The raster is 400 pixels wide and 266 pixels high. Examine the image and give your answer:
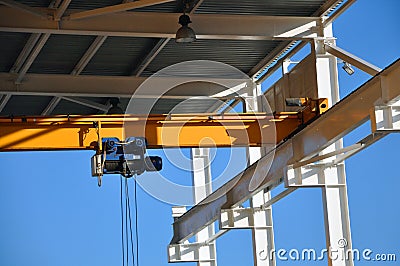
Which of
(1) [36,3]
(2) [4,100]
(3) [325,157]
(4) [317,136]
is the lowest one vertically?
(3) [325,157]

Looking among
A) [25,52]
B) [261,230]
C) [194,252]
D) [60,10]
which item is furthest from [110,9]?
[194,252]

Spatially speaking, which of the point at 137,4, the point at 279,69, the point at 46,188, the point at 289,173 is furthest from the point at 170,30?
the point at 46,188

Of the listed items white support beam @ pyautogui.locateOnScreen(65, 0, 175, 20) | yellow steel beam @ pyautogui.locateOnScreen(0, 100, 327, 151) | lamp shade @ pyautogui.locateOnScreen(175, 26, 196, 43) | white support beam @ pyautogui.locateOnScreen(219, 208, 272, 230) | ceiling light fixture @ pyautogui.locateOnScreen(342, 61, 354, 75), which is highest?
white support beam @ pyautogui.locateOnScreen(65, 0, 175, 20)

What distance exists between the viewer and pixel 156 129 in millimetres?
23328

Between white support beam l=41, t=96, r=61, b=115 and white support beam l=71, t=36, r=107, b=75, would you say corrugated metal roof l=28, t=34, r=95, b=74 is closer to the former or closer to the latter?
white support beam l=71, t=36, r=107, b=75

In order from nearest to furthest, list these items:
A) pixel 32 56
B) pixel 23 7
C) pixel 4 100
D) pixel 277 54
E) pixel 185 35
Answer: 1. pixel 185 35
2. pixel 23 7
3. pixel 32 56
4. pixel 277 54
5. pixel 4 100

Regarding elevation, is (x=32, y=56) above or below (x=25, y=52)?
below

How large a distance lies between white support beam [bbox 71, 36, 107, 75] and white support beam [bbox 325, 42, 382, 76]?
5.77 m

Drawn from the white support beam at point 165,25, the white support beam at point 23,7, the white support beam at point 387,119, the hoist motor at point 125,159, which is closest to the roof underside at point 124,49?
the white support beam at point 165,25

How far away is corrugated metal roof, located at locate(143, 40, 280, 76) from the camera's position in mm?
28328

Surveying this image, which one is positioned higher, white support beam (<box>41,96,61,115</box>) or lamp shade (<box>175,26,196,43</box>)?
white support beam (<box>41,96,61,115</box>)

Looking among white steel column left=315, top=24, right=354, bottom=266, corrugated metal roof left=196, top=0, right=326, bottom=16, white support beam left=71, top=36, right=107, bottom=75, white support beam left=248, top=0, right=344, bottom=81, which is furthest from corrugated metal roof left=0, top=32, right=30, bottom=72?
white steel column left=315, top=24, right=354, bottom=266

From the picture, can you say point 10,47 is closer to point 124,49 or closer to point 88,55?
point 88,55

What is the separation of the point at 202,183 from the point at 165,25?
12037 millimetres
